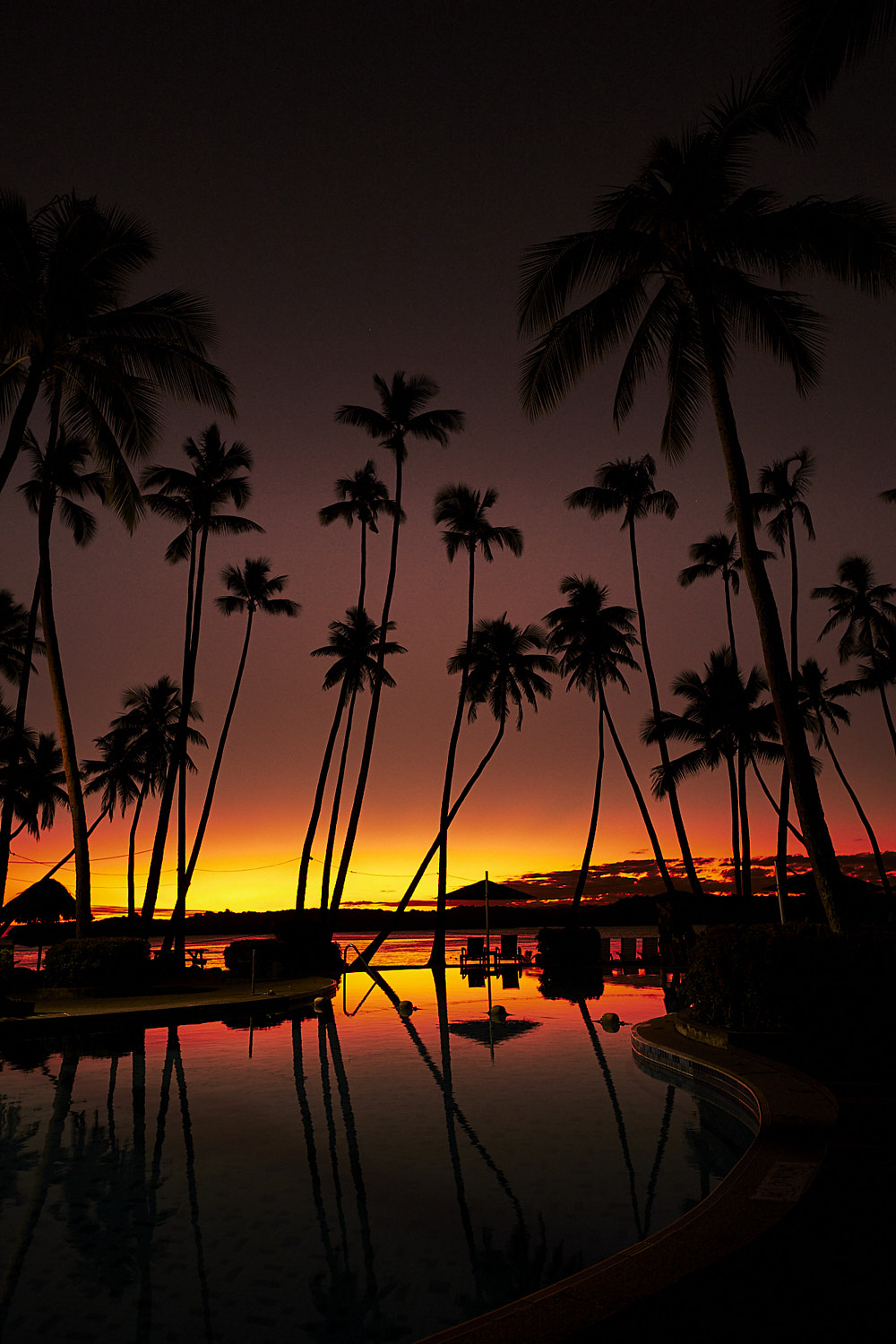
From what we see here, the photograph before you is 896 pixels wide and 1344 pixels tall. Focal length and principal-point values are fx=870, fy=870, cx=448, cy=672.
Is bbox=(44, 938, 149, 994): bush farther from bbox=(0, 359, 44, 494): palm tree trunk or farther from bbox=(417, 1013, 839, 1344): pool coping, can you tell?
bbox=(417, 1013, 839, 1344): pool coping

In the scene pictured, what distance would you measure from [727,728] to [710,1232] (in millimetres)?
37037

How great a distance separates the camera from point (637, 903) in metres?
81.4

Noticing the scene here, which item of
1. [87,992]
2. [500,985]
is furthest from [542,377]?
[500,985]

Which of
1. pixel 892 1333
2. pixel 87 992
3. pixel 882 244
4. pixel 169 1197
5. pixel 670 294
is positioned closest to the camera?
pixel 892 1333

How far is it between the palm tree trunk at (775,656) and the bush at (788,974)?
0.77 metres

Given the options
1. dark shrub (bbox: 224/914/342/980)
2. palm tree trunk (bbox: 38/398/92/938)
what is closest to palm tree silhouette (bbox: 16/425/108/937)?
palm tree trunk (bbox: 38/398/92/938)

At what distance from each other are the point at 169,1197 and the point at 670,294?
52.4 feet

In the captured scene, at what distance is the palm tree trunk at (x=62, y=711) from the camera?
21.9 metres

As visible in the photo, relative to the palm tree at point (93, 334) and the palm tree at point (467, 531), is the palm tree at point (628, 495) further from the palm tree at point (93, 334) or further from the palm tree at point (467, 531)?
the palm tree at point (93, 334)

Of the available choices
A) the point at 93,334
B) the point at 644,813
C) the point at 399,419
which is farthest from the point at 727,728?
the point at 93,334

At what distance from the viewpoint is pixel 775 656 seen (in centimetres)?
1297

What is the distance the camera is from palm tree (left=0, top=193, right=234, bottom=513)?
53.5 ft

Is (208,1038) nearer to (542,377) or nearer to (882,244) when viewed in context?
(542,377)

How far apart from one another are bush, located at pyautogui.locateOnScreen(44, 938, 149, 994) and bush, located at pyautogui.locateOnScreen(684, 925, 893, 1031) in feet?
46.0
